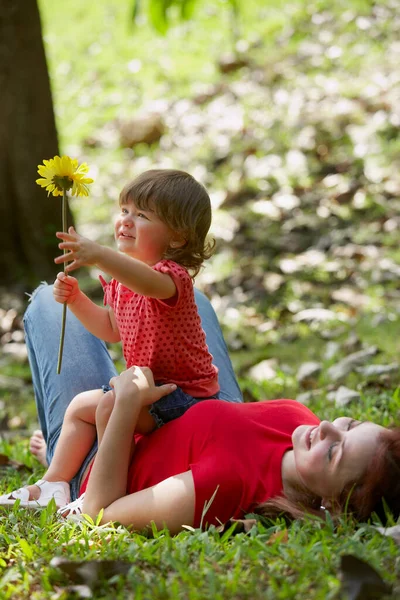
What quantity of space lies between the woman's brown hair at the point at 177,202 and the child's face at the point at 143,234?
0.02m

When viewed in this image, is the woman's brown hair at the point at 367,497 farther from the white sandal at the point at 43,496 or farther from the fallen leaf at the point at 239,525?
the white sandal at the point at 43,496

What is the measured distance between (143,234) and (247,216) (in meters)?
4.55

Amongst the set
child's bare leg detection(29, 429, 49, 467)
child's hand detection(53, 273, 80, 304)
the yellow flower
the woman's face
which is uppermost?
the yellow flower

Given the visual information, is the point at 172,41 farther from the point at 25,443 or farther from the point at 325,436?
the point at 325,436

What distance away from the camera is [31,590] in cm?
185

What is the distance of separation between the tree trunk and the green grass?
496 millimetres

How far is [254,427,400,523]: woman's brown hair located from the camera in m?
2.08

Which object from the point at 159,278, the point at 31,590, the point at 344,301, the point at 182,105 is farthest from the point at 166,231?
the point at 182,105

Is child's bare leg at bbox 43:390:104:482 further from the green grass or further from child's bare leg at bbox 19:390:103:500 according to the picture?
the green grass

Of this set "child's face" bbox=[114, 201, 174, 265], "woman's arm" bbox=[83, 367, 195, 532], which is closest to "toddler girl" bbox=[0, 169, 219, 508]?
"child's face" bbox=[114, 201, 174, 265]

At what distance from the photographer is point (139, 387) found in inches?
91.1

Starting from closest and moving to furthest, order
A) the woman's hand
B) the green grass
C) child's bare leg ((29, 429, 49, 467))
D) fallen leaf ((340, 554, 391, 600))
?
fallen leaf ((340, 554, 391, 600)) < the green grass < the woman's hand < child's bare leg ((29, 429, 49, 467))

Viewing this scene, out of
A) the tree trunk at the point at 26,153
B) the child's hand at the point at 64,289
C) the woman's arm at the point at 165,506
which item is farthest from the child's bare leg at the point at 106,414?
the tree trunk at the point at 26,153

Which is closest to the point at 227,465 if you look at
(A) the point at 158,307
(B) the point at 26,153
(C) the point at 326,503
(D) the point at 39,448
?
(C) the point at 326,503
